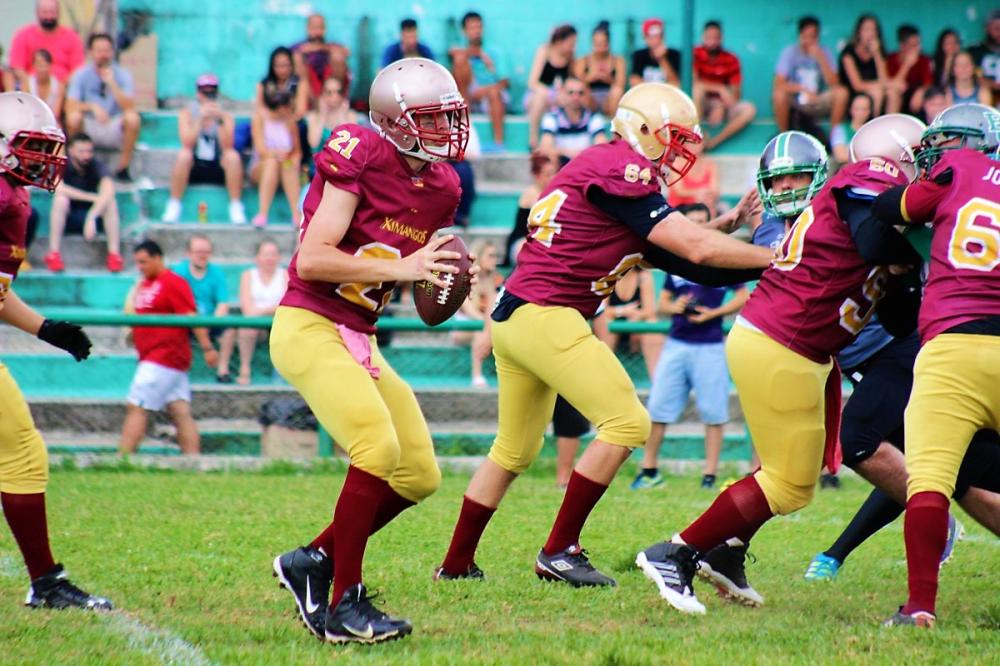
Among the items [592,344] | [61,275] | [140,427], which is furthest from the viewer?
[61,275]

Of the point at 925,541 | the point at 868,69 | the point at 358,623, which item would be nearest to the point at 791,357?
the point at 925,541

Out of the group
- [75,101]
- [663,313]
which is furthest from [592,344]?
[75,101]

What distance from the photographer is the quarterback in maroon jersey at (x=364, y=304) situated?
4.89m

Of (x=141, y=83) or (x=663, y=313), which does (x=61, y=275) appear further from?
(x=663, y=313)

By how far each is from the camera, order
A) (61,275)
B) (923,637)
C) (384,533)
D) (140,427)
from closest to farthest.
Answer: (923,637), (384,533), (140,427), (61,275)

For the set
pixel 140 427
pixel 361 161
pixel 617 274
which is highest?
pixel 361 161

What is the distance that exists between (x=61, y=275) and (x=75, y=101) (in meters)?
1.78

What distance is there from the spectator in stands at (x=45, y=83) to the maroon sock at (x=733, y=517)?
9.45 meters

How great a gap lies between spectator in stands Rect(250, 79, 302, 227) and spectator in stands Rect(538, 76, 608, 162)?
2331 mm

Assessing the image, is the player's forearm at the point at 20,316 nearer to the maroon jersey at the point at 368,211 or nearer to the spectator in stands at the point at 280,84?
the maroon jersey at the point at 368,211

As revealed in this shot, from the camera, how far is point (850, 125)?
1400 cm

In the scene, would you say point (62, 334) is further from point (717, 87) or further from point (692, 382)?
point (717, 87)

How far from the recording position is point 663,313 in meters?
10.2

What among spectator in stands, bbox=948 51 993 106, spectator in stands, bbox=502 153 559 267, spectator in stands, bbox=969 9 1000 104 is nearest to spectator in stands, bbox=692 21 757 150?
spectator in stands, bbox=948 51 993 106
